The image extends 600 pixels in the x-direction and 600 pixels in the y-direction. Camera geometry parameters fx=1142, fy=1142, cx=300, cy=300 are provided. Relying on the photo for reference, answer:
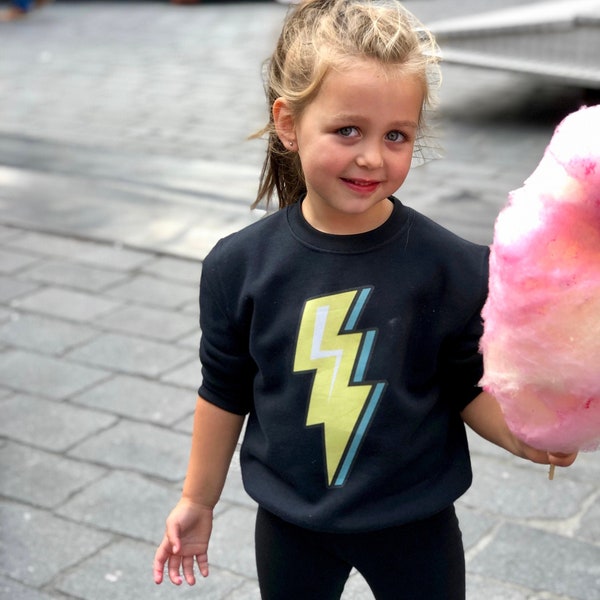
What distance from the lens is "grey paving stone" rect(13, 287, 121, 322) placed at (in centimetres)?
441

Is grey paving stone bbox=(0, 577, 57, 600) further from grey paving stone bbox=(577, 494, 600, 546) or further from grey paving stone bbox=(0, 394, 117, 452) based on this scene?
grey paving stone bbox=(577, 494, 600, 546)

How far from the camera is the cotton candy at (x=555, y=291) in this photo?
4.40 feet

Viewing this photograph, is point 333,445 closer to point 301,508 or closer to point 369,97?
point 301,508

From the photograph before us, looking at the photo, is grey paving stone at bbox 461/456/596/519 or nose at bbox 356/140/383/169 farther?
grey paving stone at bbox 461/456/596/519

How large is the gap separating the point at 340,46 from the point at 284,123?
182 mm

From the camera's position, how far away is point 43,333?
4.23 meters

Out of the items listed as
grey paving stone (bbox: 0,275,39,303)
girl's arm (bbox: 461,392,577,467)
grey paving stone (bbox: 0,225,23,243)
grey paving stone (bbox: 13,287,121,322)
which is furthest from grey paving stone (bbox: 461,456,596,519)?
grey paving stone (bbox: 0,225,23,243)

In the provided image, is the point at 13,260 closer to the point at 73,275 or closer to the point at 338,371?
the point at 73,275

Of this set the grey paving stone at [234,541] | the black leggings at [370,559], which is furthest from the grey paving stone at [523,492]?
the black leggings at [370,559]

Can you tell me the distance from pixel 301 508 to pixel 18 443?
6.23ft

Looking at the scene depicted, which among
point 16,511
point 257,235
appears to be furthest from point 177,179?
point 257,235

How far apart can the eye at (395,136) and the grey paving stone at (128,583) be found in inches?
55.9

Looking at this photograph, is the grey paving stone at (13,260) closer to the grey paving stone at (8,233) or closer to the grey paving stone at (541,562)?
the grey paving stone at (8,233)

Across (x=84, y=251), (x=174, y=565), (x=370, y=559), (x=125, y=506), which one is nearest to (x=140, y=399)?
(x=125, y=506)
